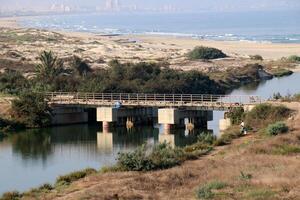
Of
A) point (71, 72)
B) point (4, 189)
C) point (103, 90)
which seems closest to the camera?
point (4, 189)

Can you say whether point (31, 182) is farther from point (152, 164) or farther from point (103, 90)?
point (103, 90)

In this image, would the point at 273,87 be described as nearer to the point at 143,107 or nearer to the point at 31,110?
the point at 143,107

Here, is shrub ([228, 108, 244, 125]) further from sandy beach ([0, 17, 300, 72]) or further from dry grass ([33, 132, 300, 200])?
sandy beach ([0, 17, 300, 72])

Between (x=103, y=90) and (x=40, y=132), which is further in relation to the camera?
(x=103, y=90)

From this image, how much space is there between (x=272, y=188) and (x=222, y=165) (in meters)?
7.42

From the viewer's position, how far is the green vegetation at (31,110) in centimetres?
6694

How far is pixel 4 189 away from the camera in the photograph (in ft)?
132

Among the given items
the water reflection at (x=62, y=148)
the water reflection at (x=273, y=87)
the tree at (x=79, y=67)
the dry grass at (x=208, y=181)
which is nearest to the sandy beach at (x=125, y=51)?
the tree at (x=79, y=67)

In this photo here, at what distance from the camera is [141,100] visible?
226 feet

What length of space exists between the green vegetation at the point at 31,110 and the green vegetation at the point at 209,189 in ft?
119

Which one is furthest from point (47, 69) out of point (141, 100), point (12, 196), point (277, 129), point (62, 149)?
point (12, 196)

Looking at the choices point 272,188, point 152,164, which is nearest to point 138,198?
point 272,188

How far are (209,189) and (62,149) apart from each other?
1035 inches

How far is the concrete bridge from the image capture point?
209 feet
